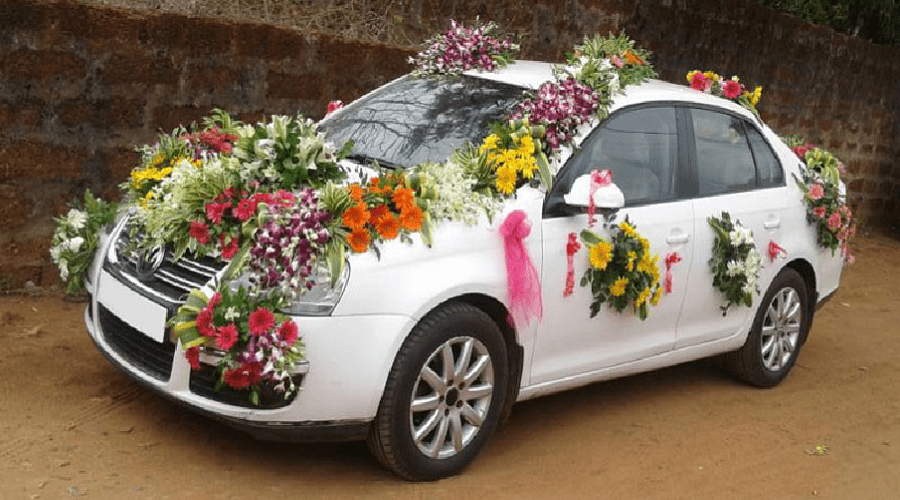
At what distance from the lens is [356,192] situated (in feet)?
16.1

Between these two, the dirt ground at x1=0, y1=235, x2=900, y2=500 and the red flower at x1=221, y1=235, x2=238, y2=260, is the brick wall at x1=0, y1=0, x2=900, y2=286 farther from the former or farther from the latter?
the red flower at x1=221, y1=235, x2=238, y2=260

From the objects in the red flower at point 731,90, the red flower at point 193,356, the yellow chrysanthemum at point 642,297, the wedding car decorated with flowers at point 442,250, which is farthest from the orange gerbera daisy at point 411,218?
the red flower at point 731,90

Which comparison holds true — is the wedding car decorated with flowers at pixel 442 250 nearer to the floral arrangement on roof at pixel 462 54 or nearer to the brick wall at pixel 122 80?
the floral arrangement on roof at pixel 462 54

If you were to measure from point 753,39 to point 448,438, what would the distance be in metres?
9.52

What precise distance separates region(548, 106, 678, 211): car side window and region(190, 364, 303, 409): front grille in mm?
1720

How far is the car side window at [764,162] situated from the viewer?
273 inches

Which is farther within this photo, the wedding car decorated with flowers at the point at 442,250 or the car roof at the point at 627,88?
the car roof at the point at 627,88

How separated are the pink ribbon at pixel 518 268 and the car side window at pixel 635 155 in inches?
16.3

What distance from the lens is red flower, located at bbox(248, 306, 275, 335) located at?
14.7 ft

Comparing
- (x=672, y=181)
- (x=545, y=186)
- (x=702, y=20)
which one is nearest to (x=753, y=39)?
(x=702, y=20)

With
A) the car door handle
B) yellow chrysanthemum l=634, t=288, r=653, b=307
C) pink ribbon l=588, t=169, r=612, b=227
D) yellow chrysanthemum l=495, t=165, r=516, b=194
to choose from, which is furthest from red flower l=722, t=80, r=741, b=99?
yellow chrysanthemum l=495, t=165, r=516, b=194

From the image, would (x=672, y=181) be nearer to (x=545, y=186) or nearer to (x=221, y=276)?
(x=545, y=186)

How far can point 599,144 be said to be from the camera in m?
5.80

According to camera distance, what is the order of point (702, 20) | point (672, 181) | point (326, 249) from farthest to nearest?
point (702, 20) → point (672, 181) → point (326, 249)
